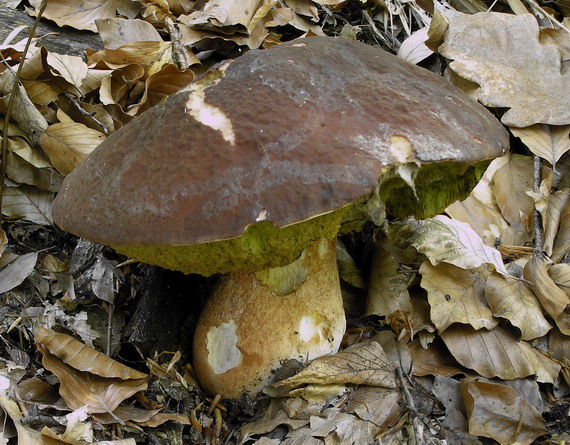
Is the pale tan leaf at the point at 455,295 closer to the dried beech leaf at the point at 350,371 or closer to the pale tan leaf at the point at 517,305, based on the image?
the pale tan leaf at the point at 517,305

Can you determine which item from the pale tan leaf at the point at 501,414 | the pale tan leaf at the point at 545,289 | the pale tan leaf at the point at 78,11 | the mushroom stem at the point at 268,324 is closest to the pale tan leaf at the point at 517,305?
the pale tan leaf at the point at 545,289

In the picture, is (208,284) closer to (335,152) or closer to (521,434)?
(335,152)

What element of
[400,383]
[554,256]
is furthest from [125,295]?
[554,256]

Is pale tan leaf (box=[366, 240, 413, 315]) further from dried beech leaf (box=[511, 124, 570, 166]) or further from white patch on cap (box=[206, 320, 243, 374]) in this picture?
dried beech leaf (box=[511, 124, 570, 166])

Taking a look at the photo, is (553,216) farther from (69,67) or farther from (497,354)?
(69,67)

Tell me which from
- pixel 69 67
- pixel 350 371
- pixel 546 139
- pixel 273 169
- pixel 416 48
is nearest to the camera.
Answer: pixel 273 169

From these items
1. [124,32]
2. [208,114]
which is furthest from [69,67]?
[208,114]

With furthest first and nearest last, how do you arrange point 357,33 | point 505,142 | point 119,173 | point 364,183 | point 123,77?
1. point 357,33
2. point 123,77
3. point 505,142
4. point 119,173
5. point 364,183
